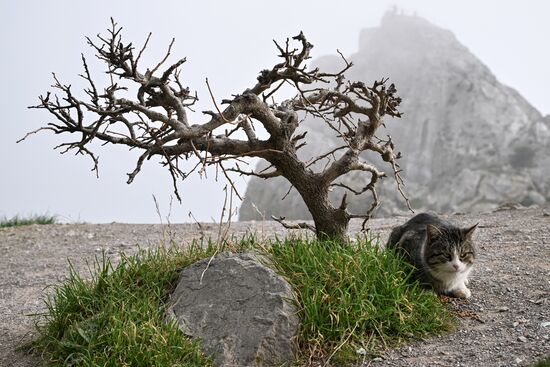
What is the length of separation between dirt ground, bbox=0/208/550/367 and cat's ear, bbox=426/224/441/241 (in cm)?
85

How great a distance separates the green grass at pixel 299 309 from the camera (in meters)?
5.19

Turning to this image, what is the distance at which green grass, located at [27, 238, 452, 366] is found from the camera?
5191 millimetres

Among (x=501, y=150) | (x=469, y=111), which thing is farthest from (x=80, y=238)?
(x=469, y=111)

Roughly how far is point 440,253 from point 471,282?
1240 millimetres

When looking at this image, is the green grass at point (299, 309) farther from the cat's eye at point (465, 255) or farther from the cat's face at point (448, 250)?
the cat's eye at point (465, 255)

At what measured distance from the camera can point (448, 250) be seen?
6.01 m

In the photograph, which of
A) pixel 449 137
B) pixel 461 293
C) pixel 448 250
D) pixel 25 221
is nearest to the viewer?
pixel 448 250

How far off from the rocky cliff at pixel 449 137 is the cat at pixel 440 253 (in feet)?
84.6

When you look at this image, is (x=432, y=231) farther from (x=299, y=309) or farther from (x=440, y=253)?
(x=299, y=309)

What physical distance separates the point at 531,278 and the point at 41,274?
7.07 metres

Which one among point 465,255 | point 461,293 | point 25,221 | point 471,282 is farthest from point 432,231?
point 25,221

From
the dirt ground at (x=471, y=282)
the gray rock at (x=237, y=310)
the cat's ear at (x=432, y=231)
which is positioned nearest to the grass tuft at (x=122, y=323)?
the gray rock at (x=237, y=310)

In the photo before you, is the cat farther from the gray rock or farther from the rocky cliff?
the rocky cliff

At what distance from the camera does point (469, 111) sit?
4222cm
